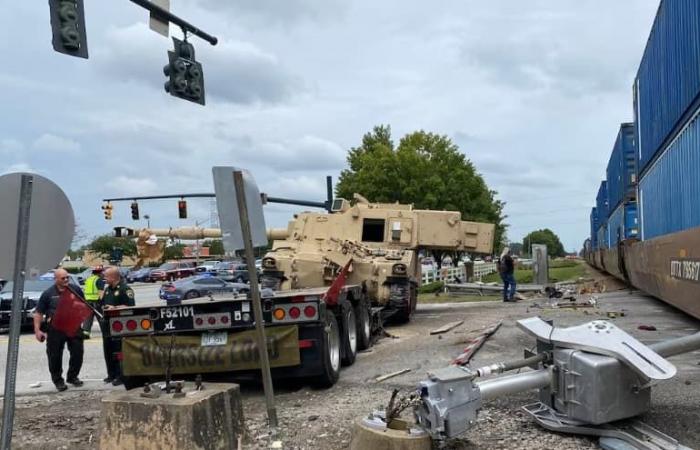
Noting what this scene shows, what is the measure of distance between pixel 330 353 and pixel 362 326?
98.6 inches

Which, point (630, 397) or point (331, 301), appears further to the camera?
point (331, 301)

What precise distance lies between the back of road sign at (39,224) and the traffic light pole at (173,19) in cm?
701

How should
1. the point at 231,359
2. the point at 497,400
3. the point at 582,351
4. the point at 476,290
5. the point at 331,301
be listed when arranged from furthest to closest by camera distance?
the point at 476,290 < the point at 331,301 < the point at 231,359 < the point at 497,400 < the point at 582,351

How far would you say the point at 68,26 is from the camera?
9.76 meters

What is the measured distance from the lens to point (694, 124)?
8.59m

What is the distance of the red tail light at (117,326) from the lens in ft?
25.0

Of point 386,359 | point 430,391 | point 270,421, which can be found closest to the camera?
point 430,391

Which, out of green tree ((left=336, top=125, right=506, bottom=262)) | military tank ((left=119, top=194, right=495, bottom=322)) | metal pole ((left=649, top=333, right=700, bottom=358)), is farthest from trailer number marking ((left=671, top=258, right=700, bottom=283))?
green tree ((left=336, top=125, right=506, bottom=262))

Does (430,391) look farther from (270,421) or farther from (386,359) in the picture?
(386,359)

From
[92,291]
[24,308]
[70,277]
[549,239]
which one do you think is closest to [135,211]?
[24,308]

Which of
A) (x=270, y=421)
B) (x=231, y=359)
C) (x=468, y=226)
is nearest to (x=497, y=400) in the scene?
(x=270, y=421)

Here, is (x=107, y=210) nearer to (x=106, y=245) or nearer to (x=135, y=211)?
(x=135, y=211)

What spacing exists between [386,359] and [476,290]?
1500cm

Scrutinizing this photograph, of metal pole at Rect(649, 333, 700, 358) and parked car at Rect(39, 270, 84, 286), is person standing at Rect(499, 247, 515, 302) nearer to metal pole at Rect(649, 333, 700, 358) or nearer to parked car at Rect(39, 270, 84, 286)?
parked car at Rect(39, 270, 84, 286)
